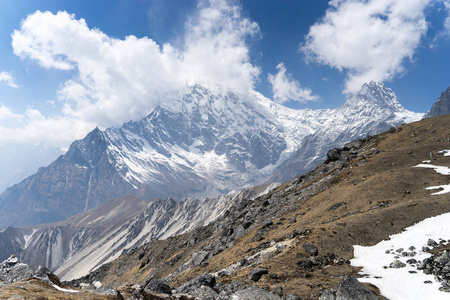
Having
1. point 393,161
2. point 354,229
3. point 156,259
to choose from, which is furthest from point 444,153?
point 156,259

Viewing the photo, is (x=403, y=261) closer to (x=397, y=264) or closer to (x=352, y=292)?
(x=397, y=264)

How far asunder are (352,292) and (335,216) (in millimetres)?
30930

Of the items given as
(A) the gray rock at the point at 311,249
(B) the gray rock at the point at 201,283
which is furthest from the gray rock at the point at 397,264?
(B) the gray rock at the point at 201,283

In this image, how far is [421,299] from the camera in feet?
84.8

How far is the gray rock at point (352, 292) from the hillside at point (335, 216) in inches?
123

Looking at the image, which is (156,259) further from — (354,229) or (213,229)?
(354,229)

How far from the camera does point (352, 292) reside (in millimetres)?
24000

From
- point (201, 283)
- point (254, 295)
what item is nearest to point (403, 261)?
point (254, 295)

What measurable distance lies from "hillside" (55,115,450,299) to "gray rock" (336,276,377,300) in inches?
123

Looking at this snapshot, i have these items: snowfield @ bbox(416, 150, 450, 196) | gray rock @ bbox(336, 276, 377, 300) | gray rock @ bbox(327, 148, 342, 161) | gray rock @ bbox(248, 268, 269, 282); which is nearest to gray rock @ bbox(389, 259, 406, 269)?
gray rock @ bbox(336, 276, 377, 300)

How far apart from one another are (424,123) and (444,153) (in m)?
32.9

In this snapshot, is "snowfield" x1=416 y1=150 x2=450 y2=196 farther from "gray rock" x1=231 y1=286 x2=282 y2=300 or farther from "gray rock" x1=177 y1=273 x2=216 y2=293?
"gray rock" x1=177 y1=273 x2=216 y2=293

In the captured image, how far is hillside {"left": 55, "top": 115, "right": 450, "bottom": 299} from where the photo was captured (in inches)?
1389

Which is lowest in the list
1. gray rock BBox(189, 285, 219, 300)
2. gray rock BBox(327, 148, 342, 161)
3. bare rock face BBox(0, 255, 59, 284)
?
bare rock face BBox(0, 255, 59, 284)
